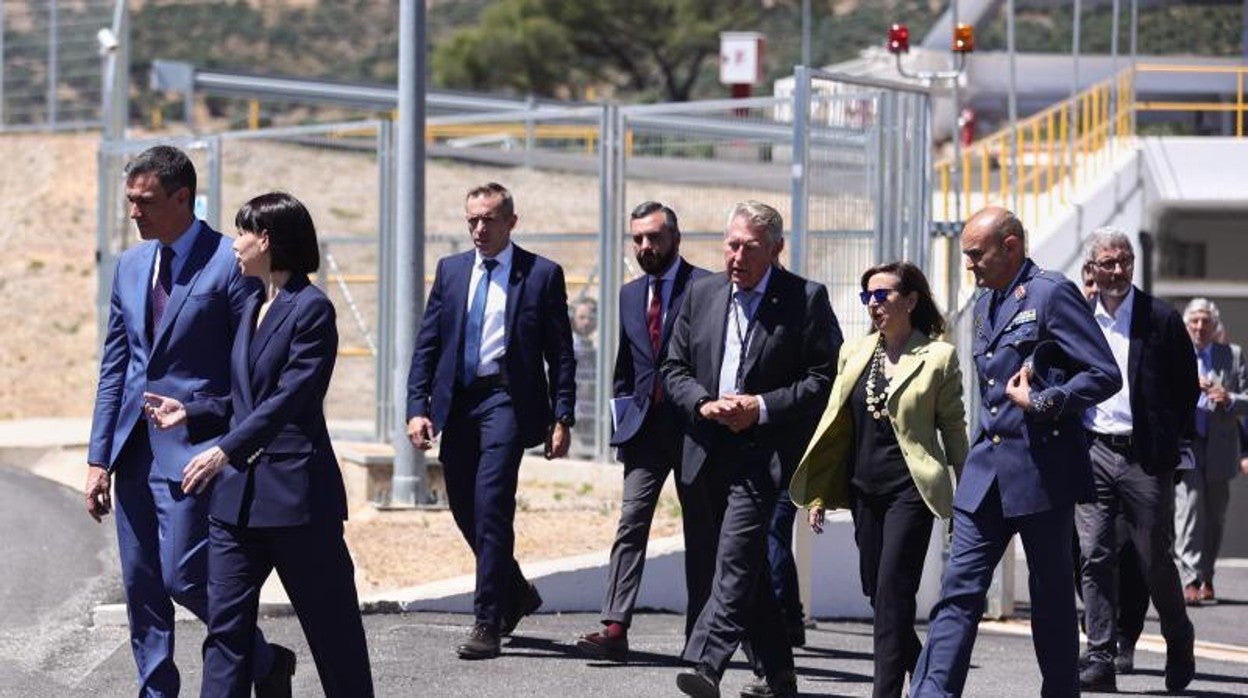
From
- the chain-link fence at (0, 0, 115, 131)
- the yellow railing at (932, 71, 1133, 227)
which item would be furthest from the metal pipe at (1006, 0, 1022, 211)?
the chain-link fence at (0, 0, 115, 131)

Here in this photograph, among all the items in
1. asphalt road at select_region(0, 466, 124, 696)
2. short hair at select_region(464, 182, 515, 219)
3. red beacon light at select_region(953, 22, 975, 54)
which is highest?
red beacon light at select_region(953, 22, 975, 54)

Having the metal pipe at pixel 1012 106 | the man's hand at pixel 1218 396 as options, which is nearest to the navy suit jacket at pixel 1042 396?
the man's hand at pixel 1218 396

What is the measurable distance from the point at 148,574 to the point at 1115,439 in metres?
4.13

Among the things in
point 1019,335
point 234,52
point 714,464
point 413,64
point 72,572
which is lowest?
point 72,572

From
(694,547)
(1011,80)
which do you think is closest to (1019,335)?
(694,547)

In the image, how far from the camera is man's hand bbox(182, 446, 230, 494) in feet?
22.7

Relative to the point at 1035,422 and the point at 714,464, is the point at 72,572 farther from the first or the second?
the point at 1035,422

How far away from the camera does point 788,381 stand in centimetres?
857

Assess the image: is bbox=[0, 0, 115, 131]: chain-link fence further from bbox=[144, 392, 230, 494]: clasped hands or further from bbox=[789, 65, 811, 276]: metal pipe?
bbox=[144, 392, 230, 494]: clasped hands

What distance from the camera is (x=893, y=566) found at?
26.6ft

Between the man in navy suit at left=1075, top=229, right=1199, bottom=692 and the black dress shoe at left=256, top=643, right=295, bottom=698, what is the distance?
3512 mm

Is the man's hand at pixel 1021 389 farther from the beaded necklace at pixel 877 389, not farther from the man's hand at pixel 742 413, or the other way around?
the man's hand at pixel 742 413

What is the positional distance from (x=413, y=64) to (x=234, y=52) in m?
78.7

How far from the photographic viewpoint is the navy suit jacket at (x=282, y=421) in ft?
22.9
